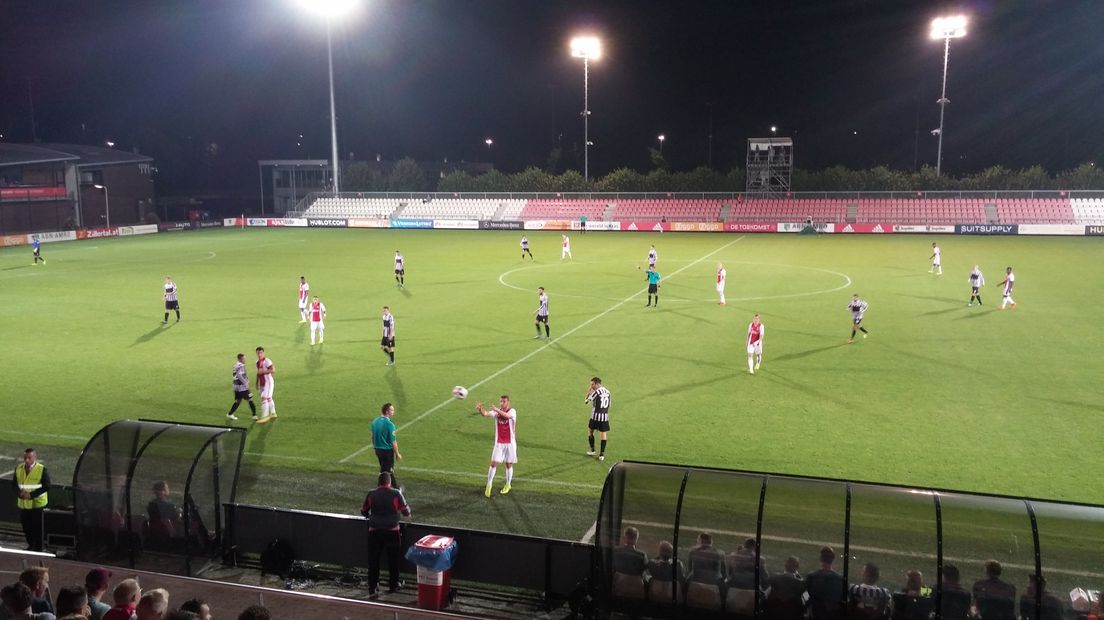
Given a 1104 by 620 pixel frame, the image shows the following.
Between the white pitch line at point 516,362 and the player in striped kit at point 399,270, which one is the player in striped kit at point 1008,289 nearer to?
the white pitch line at point 516,362

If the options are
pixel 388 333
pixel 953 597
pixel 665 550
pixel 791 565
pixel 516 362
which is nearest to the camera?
pixel 953 597

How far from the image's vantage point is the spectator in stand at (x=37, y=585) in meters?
6.77

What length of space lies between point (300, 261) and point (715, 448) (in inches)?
1530

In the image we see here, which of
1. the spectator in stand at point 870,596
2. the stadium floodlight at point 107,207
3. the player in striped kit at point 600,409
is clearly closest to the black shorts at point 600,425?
the player in striped kit at point 600,409

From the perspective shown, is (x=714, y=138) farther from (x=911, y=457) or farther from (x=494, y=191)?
(x=911, y=457)

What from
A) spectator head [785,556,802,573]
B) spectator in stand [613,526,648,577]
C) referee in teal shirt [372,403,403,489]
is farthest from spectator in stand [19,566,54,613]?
spectator head [785,556,802,573]

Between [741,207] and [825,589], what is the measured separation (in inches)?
2669

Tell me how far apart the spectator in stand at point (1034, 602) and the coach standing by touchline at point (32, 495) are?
11.8m

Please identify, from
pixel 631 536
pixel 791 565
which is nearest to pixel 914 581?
pixel 791 565

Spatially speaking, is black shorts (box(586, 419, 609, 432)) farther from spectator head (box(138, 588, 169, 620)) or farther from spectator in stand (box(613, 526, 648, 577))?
spectator head (box(138, 588, 169, 620))

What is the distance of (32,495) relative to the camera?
10656mm

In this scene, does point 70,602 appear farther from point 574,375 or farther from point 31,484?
point 574,375

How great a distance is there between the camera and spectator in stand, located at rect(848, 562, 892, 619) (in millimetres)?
7293

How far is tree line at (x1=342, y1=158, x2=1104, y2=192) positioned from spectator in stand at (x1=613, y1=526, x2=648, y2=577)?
71.7 m
